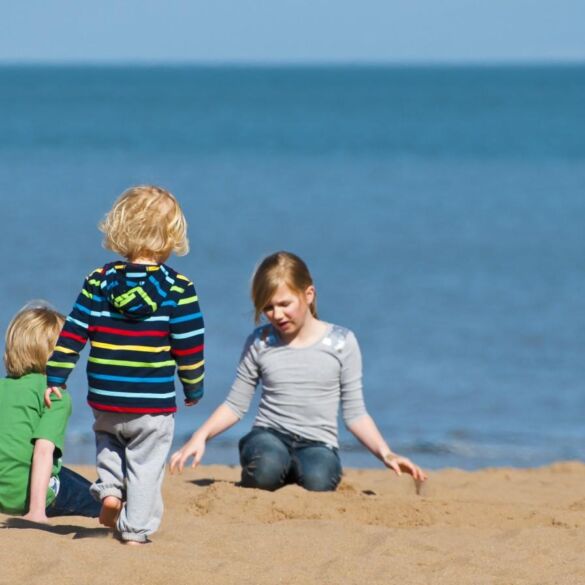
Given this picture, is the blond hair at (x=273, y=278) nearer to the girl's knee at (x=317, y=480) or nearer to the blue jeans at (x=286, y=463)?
the blue jeans at (x=286, y=463)

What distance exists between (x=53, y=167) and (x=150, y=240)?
33896 mm

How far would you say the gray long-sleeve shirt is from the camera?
6.61 meters

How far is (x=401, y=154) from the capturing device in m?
45.9

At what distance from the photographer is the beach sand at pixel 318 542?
457 cm

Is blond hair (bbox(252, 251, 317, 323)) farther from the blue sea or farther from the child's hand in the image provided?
the blue sea

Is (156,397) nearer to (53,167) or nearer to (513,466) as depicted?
(513,466)

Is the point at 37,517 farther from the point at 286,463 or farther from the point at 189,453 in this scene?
the point at 286,463

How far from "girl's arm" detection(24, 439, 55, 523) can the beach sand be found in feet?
0.26

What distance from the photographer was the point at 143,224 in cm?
486

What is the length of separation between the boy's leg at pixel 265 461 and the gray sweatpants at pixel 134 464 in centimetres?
146

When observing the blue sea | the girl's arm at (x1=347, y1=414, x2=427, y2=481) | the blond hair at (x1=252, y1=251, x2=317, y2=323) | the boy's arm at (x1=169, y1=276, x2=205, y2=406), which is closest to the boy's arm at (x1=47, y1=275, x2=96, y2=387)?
the boy's arm at (x1=169, y1=276, x2=205, y2=406)

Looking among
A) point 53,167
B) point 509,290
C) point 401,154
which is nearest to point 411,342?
point 509,290

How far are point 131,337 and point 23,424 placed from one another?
2.90ft

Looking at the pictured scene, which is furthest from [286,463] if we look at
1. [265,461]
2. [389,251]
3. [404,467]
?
[389,251]
